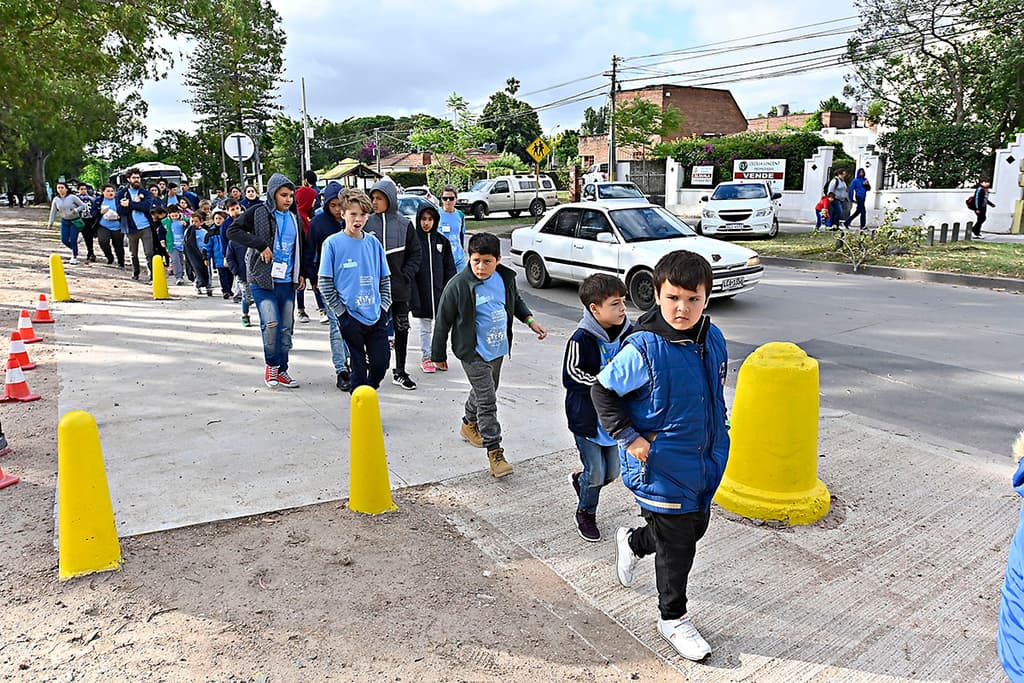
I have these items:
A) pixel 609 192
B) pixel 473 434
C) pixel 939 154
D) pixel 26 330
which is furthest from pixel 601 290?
pixel 939 154

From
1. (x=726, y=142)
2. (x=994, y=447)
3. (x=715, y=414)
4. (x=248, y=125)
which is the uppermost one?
(x=248, y=125)

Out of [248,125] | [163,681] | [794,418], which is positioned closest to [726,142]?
[794,418]

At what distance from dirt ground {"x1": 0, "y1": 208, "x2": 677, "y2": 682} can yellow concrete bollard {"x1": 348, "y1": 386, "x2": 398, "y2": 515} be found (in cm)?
10

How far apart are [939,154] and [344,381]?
25.8 metres

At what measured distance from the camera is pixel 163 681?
2773 mm

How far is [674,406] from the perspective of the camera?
109 inches

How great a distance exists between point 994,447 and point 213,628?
208 inches

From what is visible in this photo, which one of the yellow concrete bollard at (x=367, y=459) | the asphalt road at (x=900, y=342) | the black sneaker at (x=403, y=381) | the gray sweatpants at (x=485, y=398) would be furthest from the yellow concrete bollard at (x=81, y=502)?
the asphalt road at (x=900, y=342)

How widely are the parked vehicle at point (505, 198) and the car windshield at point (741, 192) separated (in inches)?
457

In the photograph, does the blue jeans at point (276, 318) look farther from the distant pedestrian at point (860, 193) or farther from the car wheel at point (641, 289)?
the distant pedestrian at point (860, 193)

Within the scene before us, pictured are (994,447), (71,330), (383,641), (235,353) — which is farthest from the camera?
(71,330)

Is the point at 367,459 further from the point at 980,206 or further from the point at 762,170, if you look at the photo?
the point at 762,170

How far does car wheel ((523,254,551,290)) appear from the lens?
12.9 metres

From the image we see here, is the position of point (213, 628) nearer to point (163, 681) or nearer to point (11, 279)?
point (163, 681)
